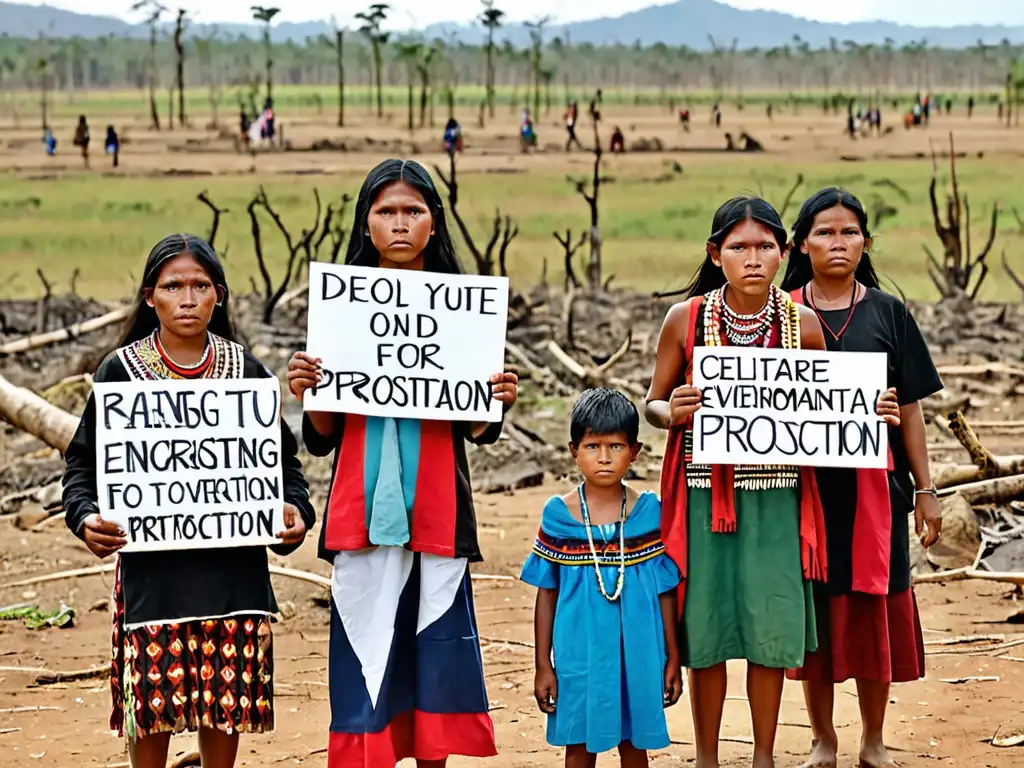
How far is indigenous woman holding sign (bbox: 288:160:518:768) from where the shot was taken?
395cm

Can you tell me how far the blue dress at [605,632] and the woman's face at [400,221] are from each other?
773mm

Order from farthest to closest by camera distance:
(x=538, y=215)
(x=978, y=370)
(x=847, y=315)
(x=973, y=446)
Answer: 1. (x=538, y=215)
2. (x=978, y=370)
3. (x=973, y=446)
4. (x=847, y=315)

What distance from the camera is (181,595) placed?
386 centimetres

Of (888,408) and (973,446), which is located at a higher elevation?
(888,408)

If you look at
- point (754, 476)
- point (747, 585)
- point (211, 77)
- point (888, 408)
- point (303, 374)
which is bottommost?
point (747, 585)

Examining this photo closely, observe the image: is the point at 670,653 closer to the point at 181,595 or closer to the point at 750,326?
the point at 750,326

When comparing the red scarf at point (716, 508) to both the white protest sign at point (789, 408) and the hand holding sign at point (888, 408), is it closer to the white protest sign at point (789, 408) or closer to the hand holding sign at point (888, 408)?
the white protest sign at point (789, 408)

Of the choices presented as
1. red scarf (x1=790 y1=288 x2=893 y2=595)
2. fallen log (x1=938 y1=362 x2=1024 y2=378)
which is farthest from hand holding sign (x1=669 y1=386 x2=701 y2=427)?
fallen log (x1=938 y1=362 x2=1024 y2=378)

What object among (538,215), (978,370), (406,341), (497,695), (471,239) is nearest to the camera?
(406,341)

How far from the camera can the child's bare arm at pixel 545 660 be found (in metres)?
4.09

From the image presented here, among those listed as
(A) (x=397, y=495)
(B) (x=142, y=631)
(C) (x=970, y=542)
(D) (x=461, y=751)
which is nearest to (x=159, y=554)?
(B) (x=142, y=631)

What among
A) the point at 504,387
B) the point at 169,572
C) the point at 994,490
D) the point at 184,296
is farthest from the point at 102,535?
the point at 994,490

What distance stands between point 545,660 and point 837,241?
4.70ft

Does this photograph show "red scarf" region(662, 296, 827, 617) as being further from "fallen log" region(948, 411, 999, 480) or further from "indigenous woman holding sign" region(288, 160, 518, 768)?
"fallen log" region(948, 411, 999, 480)
